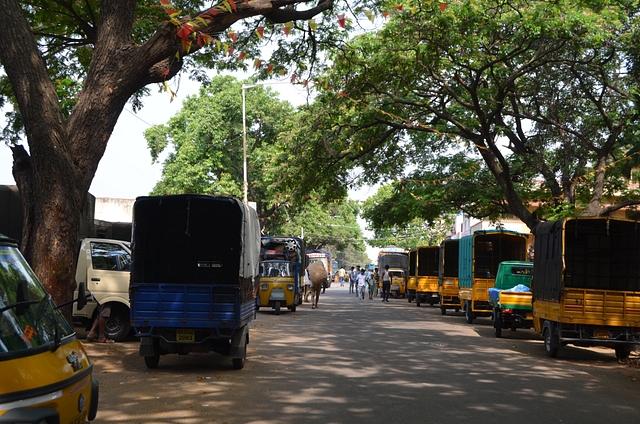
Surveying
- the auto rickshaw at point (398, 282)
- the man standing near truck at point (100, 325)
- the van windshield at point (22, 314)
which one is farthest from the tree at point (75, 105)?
the auto rickshaw at point (398, 282)

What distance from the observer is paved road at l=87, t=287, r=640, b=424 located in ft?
27.8

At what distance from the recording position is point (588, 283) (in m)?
16.8

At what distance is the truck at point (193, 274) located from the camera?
11766 mm

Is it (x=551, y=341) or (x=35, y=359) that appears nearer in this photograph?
(x=35, y=359)

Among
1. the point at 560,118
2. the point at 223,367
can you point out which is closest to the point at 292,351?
the point at 223,367

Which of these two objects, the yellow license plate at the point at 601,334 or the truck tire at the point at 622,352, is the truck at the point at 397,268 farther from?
the yellow license plate at the point at 601,334

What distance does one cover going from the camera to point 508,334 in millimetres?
20734

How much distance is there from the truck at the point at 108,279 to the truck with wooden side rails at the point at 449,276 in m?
15.3

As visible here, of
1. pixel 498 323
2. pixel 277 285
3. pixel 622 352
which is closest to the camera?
pixel 622 352

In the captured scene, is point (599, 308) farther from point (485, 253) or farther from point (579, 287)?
point (485, 253)

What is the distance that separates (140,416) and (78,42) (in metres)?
10.9

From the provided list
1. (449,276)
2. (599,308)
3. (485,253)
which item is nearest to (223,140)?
(449,276)

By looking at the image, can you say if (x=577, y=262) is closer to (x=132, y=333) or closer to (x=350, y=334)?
(x=350, y=334)

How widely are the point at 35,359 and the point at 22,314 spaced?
390 mm
